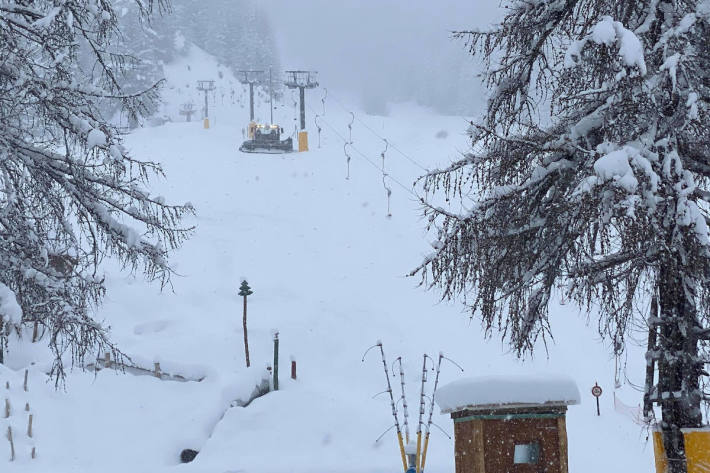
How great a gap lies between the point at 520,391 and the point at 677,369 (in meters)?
1.18

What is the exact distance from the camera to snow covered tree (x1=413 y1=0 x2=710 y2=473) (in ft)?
15.5

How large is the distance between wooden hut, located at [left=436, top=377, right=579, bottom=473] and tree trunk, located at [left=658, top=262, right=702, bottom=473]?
0.72 metres

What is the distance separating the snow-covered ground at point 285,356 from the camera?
1390 centimetres

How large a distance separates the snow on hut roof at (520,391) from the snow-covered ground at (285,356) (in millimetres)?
1531

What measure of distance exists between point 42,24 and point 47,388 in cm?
1182

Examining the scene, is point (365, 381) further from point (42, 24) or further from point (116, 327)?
point (42, 24)

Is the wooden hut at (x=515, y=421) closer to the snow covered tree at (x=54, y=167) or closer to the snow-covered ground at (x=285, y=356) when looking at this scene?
the snow-covered ground at (x=285, y=356)

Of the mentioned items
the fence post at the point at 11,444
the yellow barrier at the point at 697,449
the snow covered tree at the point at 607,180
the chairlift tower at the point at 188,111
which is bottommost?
the fence post at the point at 11,444

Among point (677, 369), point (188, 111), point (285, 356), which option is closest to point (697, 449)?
point (677, 369)

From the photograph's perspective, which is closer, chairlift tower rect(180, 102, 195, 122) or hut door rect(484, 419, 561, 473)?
hut door rect(484, 419, 561, 473)

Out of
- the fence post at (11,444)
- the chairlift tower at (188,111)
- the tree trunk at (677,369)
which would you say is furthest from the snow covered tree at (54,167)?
the chairlift tower at (188,111)

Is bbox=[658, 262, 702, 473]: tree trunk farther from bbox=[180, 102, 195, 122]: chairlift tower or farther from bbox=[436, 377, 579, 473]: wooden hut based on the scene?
bbox=[180, 102, 195, 122]: chairlift tower

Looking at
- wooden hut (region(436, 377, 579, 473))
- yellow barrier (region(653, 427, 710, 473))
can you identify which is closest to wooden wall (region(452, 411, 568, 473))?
wooden hut (region(436, 377, 579, 473))

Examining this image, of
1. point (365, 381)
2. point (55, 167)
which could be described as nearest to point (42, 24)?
point (55, 167)
